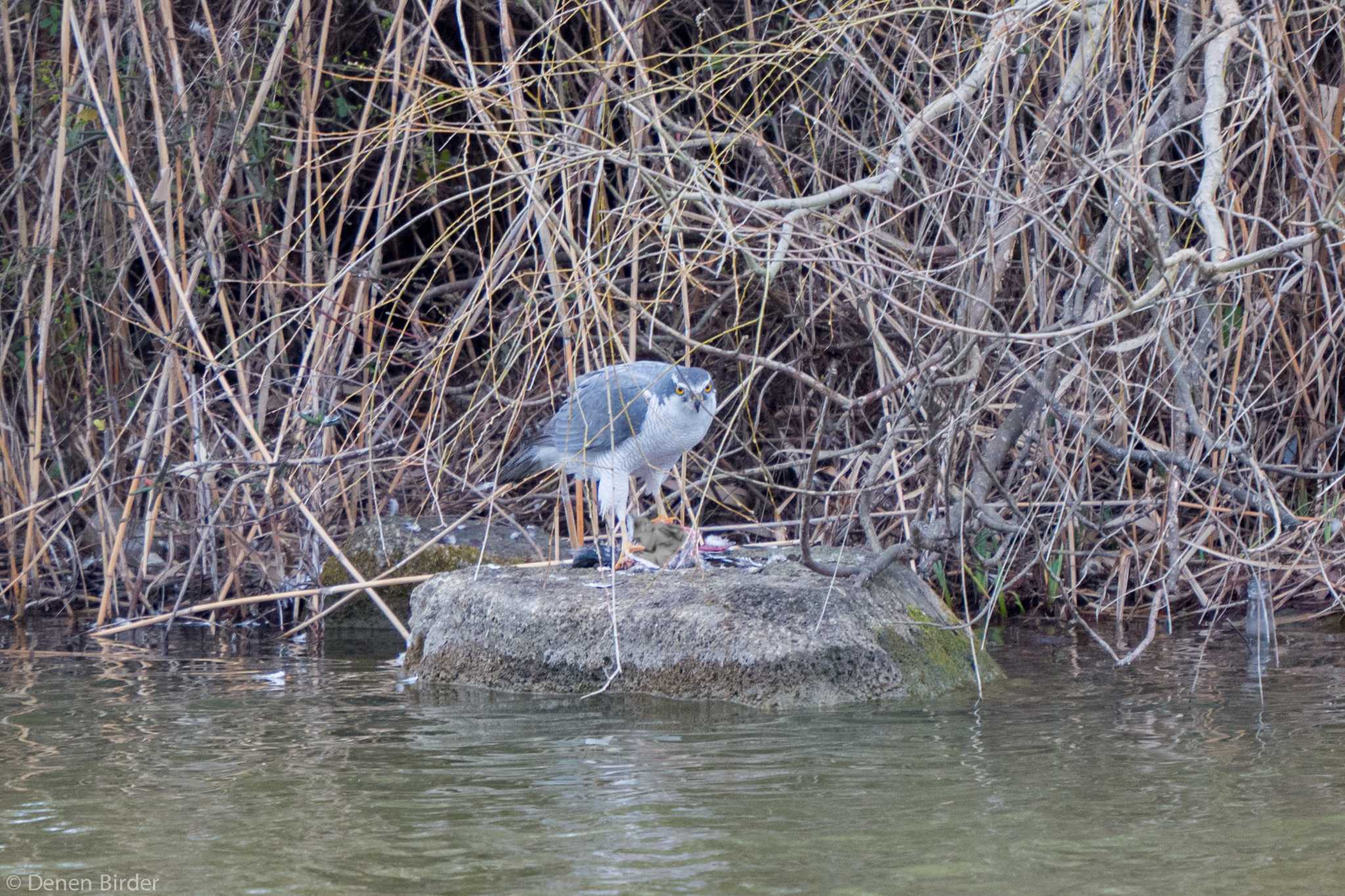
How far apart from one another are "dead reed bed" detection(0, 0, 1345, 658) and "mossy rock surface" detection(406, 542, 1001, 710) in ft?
0.99

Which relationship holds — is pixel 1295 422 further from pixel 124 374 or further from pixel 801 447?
pixel 124 374

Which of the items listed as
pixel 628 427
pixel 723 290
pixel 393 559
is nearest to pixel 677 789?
pixel 628 427

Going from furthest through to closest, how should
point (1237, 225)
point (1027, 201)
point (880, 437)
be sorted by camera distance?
point (1237, 225), point (880, 437), point (1027, 201)

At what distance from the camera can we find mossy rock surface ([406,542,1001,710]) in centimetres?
418

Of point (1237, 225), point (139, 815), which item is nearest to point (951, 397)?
point (1237, 225)

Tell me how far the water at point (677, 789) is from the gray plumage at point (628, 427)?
983 mm

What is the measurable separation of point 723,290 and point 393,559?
1.82 metres

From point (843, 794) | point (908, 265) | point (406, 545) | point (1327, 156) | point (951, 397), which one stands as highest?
point (1327, 156)

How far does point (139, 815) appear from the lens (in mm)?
3002

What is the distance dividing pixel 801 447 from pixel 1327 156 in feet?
7.66

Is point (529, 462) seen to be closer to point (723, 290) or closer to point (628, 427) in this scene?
point (628, 427)

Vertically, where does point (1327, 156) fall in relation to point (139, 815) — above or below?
above

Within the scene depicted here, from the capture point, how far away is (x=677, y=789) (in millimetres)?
3162

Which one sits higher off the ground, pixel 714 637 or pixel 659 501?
pixel 659 501
